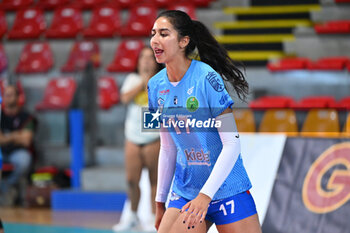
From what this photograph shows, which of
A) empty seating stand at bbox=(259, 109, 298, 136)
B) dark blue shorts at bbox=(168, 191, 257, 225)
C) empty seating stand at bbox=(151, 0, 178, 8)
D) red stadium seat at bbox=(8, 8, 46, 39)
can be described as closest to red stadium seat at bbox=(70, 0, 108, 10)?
red stadium seat at bbox=(8, 8, 46, 39)

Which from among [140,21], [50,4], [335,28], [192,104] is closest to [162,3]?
[140,21]

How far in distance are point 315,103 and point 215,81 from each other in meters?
6.33

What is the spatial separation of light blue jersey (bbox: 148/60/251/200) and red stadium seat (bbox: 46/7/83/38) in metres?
9.10

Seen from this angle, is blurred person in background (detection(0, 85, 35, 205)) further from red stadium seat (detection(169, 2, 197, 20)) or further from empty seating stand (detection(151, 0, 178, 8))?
empty seating stand (detection(151, 0, 178, 8))

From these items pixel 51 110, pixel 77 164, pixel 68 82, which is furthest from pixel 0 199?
pixel 68 82

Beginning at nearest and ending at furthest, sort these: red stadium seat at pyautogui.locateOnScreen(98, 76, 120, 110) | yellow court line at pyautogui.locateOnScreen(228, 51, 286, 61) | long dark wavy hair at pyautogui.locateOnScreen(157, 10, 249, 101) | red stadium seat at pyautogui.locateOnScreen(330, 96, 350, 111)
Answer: long dark wavy hair at pyautogui.locateOnScreen(157, 10, 249, 101) → red stadium seat at pyautogui.locateOnScreen(330, 96, 350, 111) → red stadium seat at pyautogui.locateOnScreen(98, 76, 120, 110) → yellow court line at pyautogui.locateOnScreen(228, 51, 286, 61)

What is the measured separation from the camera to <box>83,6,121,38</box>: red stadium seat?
11.4 meters

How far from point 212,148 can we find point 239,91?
355 mm

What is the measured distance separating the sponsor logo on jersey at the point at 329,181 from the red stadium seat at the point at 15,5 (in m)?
9.43

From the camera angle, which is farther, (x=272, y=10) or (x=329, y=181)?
(x=272, y=10)

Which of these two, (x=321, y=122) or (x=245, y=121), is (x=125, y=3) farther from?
(x=321, y=122)

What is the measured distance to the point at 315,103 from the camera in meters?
8.79

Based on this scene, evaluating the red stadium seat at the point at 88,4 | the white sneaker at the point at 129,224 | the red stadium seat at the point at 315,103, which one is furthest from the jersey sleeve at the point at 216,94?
the red stadium seat at the point at 88,4

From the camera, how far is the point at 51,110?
9711 millimetres
